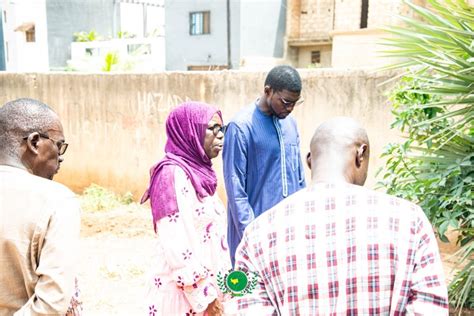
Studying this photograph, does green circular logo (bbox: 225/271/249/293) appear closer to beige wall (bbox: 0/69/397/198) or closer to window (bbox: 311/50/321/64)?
beige wall (bbox: 0/69/397/198)

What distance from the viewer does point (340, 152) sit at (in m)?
1.52

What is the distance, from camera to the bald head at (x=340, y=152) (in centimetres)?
150

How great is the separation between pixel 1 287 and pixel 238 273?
2.38 feet

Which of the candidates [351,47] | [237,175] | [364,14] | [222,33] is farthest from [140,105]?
[222,33]

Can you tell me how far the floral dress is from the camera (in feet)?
7.55

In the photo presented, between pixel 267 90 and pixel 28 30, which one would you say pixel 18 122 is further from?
pixel 28 30

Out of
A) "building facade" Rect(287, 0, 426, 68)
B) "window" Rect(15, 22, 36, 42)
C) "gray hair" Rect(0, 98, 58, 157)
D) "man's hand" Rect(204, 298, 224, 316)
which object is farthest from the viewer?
"window" Rect(15, 22, 36, 42)

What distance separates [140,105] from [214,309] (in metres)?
4.61

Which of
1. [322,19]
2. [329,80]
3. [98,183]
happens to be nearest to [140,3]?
[322,19]

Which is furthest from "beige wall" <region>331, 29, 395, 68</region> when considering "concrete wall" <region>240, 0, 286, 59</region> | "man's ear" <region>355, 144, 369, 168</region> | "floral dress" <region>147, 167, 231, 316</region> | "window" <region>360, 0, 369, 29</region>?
"man's ear" <region>355, 144, 369, 168</region>

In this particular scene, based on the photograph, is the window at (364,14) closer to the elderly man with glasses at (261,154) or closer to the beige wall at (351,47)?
the beige wall at (351,47)

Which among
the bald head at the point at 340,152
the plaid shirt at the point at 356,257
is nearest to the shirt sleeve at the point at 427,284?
the plaid shirt at the point at 356,257

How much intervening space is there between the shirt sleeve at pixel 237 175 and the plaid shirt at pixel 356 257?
143 centimetres

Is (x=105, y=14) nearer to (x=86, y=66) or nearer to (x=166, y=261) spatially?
(x=86, y=66)
